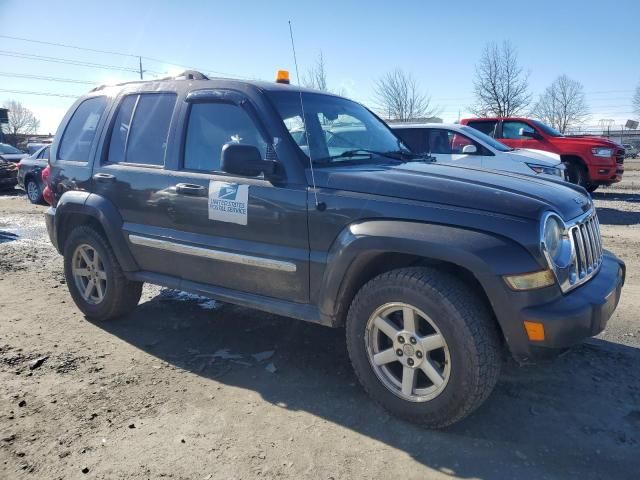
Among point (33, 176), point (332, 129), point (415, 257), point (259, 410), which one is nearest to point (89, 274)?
point (259, 410)

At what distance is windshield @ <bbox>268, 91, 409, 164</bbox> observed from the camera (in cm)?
362

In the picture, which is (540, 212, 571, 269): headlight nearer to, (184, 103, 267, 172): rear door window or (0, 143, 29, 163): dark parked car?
(184, 103, 267, 172): rear door window

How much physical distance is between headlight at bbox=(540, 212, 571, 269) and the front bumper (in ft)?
0.61

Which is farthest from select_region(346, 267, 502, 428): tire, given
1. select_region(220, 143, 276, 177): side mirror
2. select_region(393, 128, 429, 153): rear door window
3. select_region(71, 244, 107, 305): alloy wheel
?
select_region(393, 128, 429, 153): rear door window

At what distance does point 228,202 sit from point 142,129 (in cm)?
122

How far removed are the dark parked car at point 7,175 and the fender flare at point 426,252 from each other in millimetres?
17046

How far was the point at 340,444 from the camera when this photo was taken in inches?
114

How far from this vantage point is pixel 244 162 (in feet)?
11.1

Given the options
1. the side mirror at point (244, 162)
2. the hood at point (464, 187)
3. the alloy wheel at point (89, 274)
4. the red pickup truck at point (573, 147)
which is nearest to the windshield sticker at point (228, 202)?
the side mirror at point (244, 162)

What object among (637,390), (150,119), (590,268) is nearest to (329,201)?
(590,268)

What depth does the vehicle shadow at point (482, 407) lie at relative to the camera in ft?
8.95

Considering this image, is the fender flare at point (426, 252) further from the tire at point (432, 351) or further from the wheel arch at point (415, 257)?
the tire at point (432, 351)

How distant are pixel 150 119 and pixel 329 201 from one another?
1877mm

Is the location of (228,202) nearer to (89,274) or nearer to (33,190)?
(89,274)
